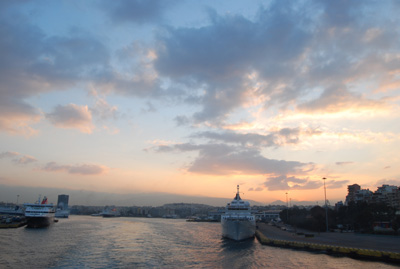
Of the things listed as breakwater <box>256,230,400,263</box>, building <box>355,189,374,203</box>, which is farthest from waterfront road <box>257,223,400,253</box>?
building <box>355,189,374,203</box>

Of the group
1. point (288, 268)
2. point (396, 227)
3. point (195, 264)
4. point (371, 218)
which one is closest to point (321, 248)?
point (288, 268)

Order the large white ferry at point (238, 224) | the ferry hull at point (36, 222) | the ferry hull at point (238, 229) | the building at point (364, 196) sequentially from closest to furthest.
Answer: the ferry hull at point (238, 229) → the large white ferry at point (238, 224) → the ferry hull at point (36, 222) → the building at point (364, 196)

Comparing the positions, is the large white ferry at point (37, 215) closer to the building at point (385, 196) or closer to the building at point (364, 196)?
the building at point (385, 196)

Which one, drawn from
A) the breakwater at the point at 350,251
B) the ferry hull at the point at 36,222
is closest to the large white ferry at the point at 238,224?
the breakwater at the point at 350,251

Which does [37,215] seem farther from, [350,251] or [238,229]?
[350,251]

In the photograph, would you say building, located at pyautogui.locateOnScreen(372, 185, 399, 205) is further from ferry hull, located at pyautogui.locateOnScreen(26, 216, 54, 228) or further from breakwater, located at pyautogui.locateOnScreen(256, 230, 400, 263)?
ferry hull, located at pyautogui.locateOnScreen(26, 216, 54, 228)

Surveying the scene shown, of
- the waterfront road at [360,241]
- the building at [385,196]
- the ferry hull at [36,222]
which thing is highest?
the building at [385,196]

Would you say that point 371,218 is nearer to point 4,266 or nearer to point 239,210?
point 239,210

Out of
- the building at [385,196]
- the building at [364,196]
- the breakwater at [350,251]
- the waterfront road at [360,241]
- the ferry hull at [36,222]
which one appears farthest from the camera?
the building at [364,196]

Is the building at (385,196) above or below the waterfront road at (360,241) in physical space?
above

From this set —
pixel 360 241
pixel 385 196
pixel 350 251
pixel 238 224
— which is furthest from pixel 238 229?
pixel 385 196

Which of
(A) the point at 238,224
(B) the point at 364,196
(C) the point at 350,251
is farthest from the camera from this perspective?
(B) the point at 364,196

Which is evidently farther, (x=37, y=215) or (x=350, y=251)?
(x=37, y=215)

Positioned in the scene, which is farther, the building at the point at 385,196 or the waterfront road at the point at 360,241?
the building at the point at 385,196
